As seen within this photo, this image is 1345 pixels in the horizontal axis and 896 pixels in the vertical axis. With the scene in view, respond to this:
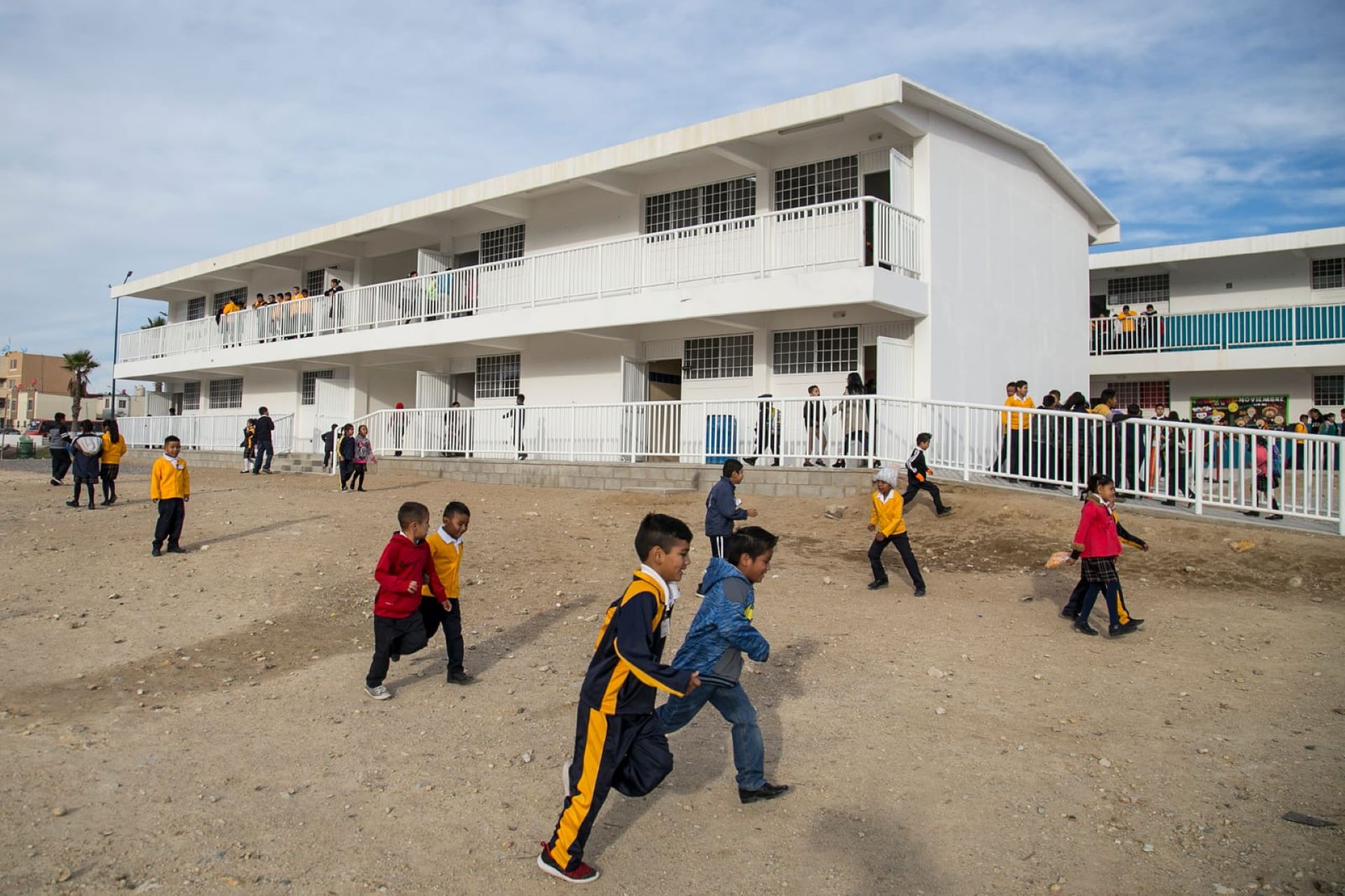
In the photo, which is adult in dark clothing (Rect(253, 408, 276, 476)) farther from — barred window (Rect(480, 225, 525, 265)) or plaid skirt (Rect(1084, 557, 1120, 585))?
plaid skirt (Rect(1084, 557, 1120, 585))

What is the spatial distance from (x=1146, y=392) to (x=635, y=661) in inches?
984

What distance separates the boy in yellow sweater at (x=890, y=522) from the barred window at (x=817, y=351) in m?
7.96

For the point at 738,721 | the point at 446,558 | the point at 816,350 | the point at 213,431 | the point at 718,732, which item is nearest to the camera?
the point at 738,721

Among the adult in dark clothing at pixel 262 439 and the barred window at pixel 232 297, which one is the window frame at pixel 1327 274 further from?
the barred window at pixel 232 297

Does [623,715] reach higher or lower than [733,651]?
lower

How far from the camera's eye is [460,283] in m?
21.8

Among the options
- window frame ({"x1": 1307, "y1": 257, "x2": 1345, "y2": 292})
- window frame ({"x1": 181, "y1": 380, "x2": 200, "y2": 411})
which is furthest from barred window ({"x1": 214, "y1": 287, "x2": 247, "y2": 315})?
window frame ({"x1": 1307, "y1": 257, "x2": 1345, "y2": 292})

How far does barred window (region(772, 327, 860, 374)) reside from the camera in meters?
16.9

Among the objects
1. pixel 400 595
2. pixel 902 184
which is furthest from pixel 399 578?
pixel 902 184

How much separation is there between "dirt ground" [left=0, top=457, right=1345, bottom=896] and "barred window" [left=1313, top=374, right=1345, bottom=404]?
49.9 feet

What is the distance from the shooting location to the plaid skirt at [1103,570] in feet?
25.3

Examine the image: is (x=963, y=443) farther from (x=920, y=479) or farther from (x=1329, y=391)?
(x=1329, y=391)

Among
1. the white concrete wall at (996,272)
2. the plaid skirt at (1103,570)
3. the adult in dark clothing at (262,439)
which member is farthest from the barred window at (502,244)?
the plaid skirt at (1103,570)

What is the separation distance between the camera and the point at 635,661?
3.80 meters
